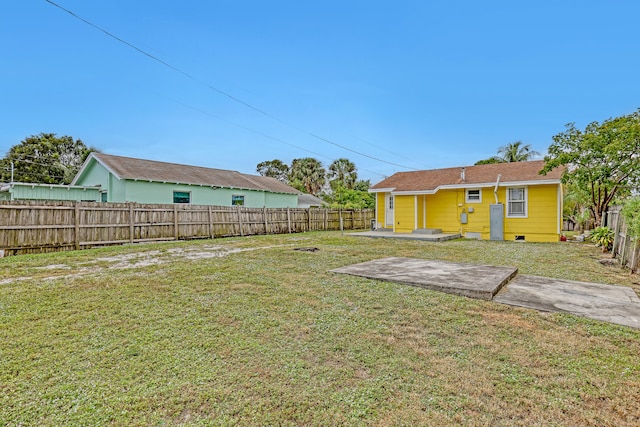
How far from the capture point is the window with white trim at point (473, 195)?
557 inches

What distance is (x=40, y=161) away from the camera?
97.4 feet

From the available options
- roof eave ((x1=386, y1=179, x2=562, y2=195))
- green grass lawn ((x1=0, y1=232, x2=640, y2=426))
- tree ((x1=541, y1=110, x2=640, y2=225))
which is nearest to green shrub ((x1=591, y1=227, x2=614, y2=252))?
tree ((x1=541, y1=110, x2=640, y2=225))

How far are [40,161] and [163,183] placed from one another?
2208cm

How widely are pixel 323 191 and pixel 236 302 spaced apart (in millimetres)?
34599

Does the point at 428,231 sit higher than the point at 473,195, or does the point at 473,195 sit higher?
the point at 473,195

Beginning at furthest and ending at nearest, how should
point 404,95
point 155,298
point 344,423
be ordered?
1. point 404,95
2. point 155,298
3. point 344,423

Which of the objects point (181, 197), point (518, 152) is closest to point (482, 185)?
point (181, 197)

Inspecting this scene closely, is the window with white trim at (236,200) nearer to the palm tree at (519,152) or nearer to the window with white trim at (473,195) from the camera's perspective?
the window with white trim at (473,195)

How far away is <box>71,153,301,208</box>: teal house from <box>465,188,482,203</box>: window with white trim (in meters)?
13.0

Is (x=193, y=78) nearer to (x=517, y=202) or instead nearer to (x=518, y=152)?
(x=517, y=202)

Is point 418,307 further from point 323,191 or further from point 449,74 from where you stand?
point 323,191

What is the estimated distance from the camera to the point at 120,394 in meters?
2.12

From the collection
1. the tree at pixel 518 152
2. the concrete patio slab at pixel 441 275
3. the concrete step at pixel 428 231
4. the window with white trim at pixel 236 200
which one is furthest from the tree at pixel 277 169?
the concrete patio slab at pixel 441 275

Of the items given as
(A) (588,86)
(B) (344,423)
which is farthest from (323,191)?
(B) (344,423)
